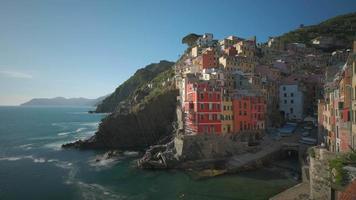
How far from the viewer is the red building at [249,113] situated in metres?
60.1

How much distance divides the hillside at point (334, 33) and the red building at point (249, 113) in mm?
83381

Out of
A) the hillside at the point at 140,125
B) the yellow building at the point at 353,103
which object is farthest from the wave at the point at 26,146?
the yellow building at the point at 353,103

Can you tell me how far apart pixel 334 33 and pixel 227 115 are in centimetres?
11592

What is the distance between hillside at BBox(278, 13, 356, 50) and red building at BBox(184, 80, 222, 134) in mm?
93886

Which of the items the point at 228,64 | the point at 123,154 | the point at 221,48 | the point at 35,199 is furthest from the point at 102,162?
the point at 221,48

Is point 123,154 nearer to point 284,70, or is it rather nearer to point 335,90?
point 335,90

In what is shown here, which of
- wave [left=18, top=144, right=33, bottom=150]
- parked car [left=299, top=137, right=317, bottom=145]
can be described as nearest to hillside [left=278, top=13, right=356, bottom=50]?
parked car [left=299, top=137, right=317, bottom=145]

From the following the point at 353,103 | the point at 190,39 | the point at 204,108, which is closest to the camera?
the point at 353,103

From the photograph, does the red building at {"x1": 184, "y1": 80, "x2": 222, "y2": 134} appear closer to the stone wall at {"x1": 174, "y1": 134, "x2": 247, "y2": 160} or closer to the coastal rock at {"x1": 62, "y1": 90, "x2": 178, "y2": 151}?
the stone wall at {"x1": 174, "y1": 134, "x2": 247, "y2": 160}

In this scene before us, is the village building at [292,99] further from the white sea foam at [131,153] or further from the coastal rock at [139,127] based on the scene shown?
the white sea foam at [131,153]

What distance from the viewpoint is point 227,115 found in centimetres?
5872

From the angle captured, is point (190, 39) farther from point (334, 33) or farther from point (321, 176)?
point (321, 176)

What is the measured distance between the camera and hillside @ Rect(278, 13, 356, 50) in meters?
131

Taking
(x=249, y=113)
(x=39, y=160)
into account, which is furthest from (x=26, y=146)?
(x=249, y=113)
